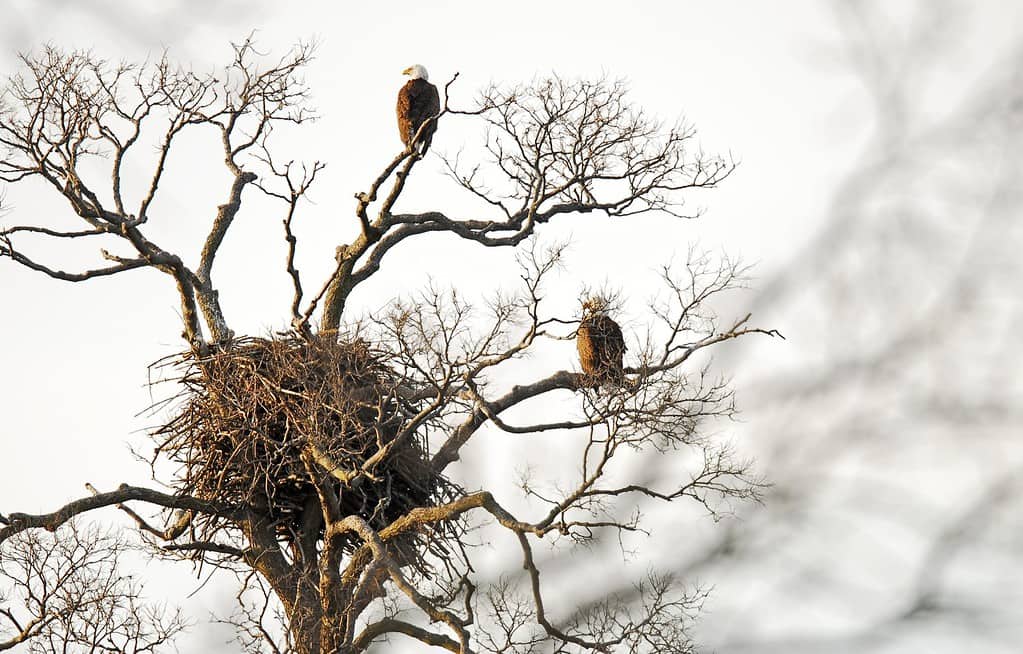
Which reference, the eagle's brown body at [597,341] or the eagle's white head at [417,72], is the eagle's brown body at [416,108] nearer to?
the eagle's white head at [417,72]

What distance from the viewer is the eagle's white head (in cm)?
1062

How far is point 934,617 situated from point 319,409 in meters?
6.87

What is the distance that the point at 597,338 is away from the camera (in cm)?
977

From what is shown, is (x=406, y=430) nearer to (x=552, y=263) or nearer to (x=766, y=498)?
(x=552, y=263)

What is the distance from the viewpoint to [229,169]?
1143 centimetres

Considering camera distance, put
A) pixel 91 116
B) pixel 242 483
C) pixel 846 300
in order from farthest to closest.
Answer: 1. pixel 91 116
2. pixel 242 483
3. pixel 846 300

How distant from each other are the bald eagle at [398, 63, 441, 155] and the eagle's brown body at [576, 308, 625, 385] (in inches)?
73.5

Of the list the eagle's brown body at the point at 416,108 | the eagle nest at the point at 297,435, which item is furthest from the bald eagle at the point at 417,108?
the eagle nest at the point at 297,435

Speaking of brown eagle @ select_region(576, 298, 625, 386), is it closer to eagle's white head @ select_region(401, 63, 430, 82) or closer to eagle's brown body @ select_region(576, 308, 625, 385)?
eagle's brown body @ select_region(576, 308, 625, 385)

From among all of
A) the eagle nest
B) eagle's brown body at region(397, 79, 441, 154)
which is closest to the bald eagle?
eagle's brown body at region(397, 79, 441, 154)

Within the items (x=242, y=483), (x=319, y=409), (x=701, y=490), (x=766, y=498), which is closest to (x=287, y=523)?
(x=242, y=483)

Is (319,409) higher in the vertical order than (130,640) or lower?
higher

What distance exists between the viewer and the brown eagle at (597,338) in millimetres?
9633

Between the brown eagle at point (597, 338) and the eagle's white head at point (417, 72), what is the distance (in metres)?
2.42
